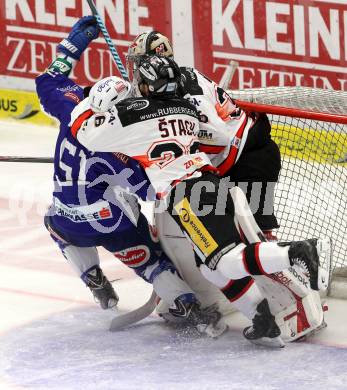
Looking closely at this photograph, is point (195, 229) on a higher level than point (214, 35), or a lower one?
lower

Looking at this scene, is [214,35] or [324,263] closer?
[324,263]

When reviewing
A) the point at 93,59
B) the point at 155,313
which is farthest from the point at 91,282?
the point at 93,59

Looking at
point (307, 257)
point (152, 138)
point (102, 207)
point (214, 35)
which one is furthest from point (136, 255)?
point (214, 35)

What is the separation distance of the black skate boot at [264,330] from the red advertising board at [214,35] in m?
2.57

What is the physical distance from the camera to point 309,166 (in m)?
4.68

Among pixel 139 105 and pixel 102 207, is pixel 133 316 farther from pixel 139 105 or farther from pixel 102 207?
pixel 139 105

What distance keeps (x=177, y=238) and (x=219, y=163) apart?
317mm

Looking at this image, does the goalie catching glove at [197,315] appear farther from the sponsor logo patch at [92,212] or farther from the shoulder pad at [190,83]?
the shoulder pad at [190,83]

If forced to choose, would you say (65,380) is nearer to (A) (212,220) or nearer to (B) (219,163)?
(A) (212,220)

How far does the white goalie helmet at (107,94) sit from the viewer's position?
3754 millimetres

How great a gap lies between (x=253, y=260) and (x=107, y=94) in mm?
733

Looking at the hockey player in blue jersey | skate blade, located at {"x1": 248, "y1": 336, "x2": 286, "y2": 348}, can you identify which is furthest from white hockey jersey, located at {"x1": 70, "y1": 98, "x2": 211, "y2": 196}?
skate blade, located at {"x1": 248, "y1": 336, "x2": 286, "y2": 348}

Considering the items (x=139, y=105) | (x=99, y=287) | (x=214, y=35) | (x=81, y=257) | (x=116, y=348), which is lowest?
(x=116, y=348)

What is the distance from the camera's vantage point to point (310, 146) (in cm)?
457
